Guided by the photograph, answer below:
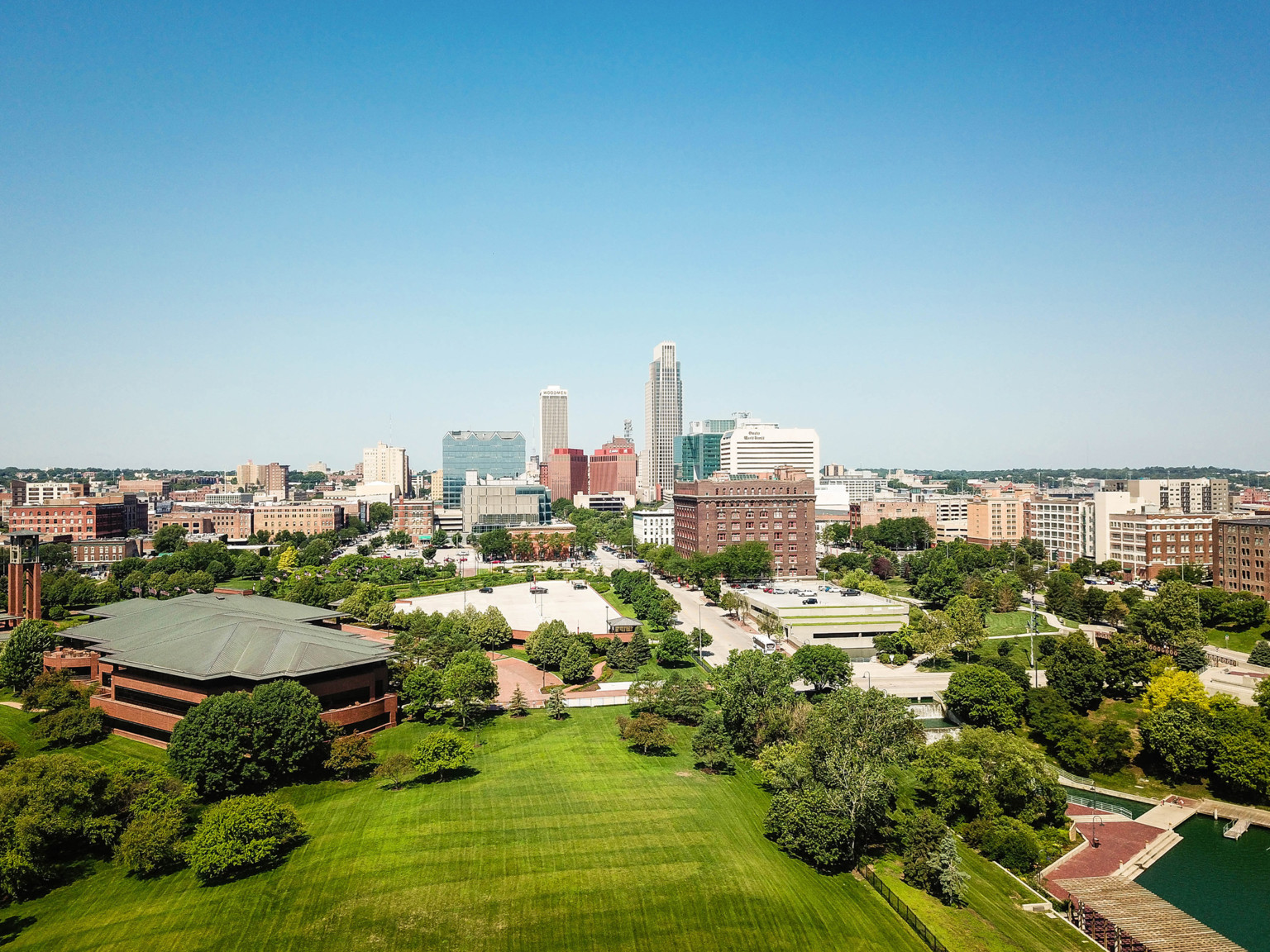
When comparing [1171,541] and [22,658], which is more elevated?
[1171,541]

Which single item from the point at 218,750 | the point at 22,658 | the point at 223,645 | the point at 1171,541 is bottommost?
the point at 218,750

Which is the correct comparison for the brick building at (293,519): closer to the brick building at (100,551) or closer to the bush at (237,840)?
the brick building at (100,551)

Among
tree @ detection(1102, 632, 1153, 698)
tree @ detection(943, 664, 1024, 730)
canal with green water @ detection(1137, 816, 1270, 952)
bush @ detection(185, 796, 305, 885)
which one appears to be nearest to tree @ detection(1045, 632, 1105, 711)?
tree @ detection(1102, 632, 1153, 698)

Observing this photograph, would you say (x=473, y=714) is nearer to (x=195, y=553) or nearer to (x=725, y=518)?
(x=725, y=518)

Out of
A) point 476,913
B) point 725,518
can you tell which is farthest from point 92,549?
point 476,913

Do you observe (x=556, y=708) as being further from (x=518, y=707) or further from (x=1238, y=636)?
(x=1238, y=636)

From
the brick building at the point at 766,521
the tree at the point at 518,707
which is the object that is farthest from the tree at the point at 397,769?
the brick building at the point at 766,521

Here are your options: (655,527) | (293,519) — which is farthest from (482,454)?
(655,527)
